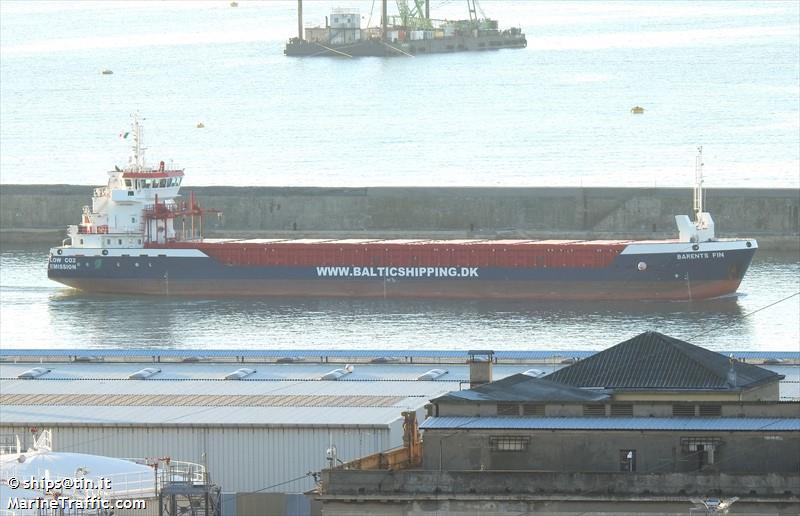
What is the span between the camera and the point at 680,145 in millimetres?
109875

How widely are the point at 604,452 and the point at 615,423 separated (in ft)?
1.61

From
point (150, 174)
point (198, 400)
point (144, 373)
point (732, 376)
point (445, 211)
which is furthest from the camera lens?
point (445, 211)

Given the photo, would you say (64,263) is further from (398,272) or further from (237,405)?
(237,405)

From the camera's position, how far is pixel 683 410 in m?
26.1

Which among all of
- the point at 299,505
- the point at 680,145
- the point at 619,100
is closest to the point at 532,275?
the point at 299,505

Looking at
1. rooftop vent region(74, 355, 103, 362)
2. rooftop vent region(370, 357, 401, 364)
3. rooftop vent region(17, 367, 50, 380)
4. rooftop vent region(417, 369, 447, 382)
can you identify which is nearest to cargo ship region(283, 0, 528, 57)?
rooftop vent region(74, 355, 103, 362)

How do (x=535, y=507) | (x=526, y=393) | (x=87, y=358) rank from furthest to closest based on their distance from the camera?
(x=87, y=358) → (x=526, y=393) → (x=535, y=507)

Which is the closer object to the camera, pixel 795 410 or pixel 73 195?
pixel 795 410

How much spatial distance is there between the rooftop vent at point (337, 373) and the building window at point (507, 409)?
12486 millimetres

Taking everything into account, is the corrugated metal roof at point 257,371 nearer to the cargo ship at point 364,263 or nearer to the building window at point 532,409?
the building window at point 532,409

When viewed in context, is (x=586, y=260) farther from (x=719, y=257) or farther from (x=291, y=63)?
(x=291, y=63)

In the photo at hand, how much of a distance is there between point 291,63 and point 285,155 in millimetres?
67303

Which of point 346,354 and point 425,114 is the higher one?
point 425,114

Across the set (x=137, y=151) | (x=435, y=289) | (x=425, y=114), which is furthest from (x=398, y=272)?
(x=425, y=114)
